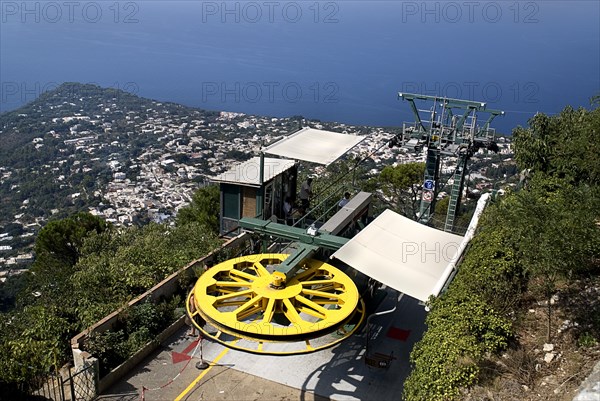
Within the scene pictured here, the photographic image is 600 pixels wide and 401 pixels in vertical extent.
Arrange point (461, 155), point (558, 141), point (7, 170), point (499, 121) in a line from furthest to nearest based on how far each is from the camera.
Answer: point (499, 121) → point (7, 170) → point (461, 155) → point (558, 141)

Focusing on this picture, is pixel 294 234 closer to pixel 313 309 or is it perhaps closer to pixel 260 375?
pixel 313 309

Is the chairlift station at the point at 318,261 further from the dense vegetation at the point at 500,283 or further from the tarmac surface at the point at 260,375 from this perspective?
the dense vegetation at the point at 500,283

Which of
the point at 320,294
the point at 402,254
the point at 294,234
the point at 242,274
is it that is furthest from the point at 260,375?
the point at 402,254

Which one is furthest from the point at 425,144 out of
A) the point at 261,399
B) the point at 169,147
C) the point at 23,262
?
the point at 169,147

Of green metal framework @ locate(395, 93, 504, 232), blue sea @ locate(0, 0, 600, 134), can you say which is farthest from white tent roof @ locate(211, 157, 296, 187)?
blue sea @ locate(0, 0, 600, 134)

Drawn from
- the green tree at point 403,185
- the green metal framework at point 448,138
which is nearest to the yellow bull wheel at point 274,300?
the green metal framework at point 448,138

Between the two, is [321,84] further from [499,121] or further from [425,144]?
[425,144]
